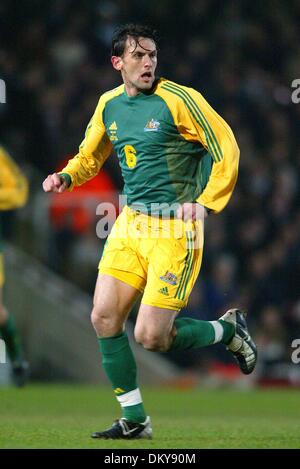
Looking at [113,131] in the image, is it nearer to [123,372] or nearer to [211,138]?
[211,138]

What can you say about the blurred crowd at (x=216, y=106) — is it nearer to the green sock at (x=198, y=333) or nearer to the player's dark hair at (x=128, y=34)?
the green sock at (x=198, y=333)

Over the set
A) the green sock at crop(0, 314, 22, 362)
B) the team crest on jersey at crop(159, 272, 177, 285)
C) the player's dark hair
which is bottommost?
the green sock at crop(0, 314, 22, 362)

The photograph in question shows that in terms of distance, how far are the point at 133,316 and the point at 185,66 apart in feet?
11.7

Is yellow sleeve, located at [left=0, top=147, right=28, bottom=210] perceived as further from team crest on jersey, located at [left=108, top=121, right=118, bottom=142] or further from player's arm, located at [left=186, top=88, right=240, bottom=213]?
player's arm, located at [left=186, top=88, right=240, bottom=213]

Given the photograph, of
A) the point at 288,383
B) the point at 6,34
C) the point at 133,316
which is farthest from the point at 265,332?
the point at 6,34

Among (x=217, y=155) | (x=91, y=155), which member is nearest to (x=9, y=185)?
(x=91, y=155)

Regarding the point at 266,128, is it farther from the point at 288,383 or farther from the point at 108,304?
the point at 108,304

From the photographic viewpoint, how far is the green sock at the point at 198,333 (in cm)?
683

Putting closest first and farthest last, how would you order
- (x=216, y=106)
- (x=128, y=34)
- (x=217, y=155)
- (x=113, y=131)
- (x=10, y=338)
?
(x=217, y=155), (x=128, y=34), (x=113, y=131), (x=10, y=338), (x=216, y=106)

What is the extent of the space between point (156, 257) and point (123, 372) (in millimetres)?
667

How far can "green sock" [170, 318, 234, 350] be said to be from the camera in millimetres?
6828

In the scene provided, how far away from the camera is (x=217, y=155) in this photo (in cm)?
657

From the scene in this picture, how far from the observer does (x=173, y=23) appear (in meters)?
15.7

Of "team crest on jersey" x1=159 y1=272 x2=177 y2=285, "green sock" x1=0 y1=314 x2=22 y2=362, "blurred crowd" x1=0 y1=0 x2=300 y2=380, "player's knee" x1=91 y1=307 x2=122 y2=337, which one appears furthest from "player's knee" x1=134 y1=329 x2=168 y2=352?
"blurred crowd" x1=0 y1=0 x2=300 y2=380
